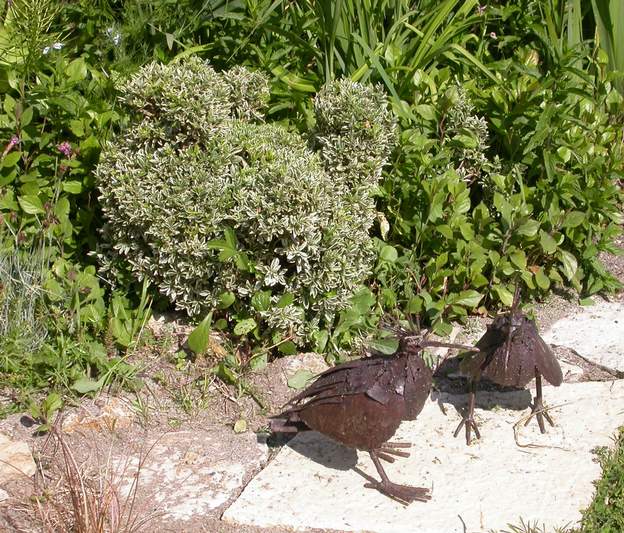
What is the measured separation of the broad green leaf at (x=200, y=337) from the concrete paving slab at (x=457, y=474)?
0.64 m

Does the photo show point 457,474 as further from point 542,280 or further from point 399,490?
point 542,280

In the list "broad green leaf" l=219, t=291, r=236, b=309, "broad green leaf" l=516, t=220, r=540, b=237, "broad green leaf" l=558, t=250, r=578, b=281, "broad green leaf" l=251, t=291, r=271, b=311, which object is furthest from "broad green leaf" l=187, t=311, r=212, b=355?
"broad green leaf" l=558, t=250, r=578, b=281

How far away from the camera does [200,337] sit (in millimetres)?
4156

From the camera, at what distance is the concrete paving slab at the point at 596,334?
14.6ft

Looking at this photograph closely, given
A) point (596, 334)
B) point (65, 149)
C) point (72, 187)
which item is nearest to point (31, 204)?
point (72, 187)

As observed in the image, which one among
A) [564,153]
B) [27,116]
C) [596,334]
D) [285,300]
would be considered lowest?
[596,334]

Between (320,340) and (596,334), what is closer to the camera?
(320,340)

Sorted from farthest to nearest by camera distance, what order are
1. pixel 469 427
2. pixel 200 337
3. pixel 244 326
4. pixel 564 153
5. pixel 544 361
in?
pixel 564 153, pixel 244 326, pixel 200 337, pixel 469 427, pixel 544 361

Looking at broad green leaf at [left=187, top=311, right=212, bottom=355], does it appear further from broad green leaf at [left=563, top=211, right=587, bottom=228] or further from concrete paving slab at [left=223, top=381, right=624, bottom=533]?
broad green leaf at [left=563, top=211, right=587, bottom=228]

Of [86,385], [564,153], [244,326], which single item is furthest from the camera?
[564,153]

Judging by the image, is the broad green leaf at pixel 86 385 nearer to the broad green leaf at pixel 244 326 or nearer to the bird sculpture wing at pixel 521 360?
the broad green leaf at pixel 244 326

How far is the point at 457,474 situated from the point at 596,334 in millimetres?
1422

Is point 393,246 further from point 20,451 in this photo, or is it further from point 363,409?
point 20,451

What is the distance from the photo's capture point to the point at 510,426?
12.8 ft
